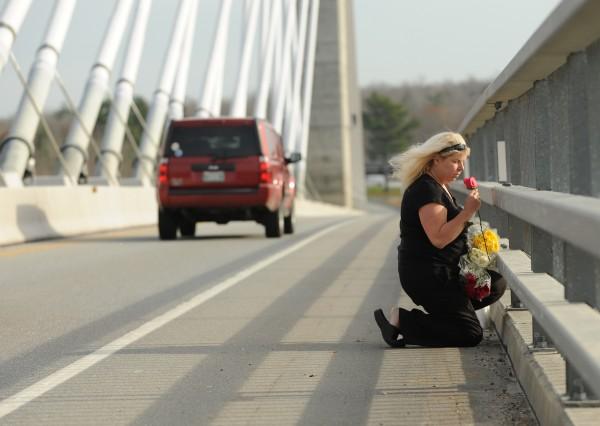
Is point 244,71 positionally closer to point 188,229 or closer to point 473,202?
point 188,229

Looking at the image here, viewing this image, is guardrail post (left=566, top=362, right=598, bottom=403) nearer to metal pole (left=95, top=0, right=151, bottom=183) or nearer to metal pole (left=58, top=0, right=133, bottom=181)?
metal pole (left=58, top=0, right=133, bottom=181)

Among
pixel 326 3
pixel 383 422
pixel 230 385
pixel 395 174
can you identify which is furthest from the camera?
pixel 326 3

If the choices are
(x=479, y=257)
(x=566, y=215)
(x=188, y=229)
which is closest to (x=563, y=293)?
(x=566, y=215)

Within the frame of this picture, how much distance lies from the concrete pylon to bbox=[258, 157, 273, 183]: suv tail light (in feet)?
167

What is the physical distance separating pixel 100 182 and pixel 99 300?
63.1ft

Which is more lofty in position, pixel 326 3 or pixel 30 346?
pixel 326 3

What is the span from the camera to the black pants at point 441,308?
7504 millimetres

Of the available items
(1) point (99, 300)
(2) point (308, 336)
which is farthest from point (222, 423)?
(1) point (99, 300)

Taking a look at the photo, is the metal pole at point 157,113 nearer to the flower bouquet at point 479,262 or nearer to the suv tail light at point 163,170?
the suv tail light at point 163,170

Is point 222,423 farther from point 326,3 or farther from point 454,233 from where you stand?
→ point 326,3

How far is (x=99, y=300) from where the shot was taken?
10.9m

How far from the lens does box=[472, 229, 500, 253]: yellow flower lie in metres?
7.41

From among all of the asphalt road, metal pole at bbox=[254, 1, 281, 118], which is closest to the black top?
the asphalt road

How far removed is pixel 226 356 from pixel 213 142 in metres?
13.5
